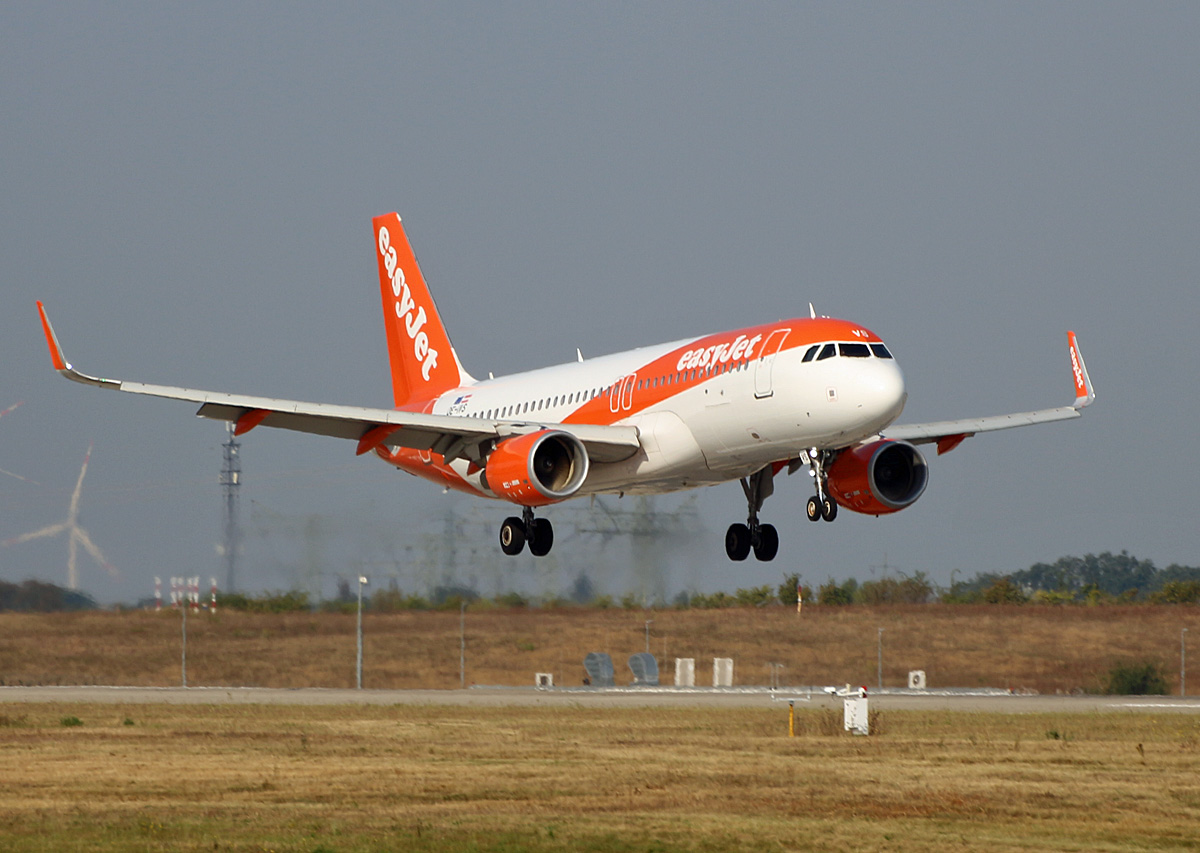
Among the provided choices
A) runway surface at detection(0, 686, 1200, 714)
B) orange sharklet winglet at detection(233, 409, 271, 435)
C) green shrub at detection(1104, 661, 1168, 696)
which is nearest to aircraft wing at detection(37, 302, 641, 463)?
orange sharklet winglet at detection(233, 409, 271, 435)

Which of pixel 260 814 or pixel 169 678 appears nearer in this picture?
pixel 260 814

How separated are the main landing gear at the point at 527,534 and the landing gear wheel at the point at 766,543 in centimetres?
509

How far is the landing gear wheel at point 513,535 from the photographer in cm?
3894

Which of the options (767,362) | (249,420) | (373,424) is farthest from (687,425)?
(249,420)

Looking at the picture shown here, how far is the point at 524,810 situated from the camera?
989 inches

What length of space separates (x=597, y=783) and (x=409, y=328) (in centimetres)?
2557

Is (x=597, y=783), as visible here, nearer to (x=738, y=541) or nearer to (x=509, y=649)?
(x=738, y=541)

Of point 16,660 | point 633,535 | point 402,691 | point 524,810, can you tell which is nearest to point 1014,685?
point 633,535

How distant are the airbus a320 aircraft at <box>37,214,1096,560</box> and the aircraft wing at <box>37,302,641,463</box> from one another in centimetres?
4

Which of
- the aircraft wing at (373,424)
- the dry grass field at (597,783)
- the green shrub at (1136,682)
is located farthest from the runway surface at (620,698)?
the aircraft wing at (373,424)

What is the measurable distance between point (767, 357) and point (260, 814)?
1419 centimetres

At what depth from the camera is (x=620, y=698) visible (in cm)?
5322

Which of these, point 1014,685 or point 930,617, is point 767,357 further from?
point 930,617

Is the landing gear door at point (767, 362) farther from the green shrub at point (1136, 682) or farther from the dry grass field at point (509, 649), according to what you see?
the dry grass field at point (509, 649)
